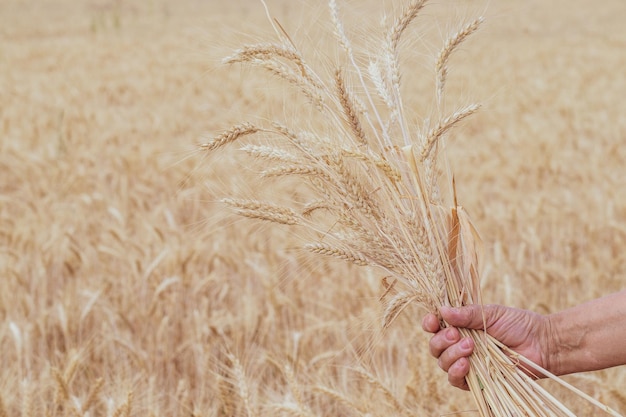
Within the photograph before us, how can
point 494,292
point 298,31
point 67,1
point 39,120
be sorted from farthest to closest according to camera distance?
point 67,1 < point 39,120 < point 494,292 < point 298,31

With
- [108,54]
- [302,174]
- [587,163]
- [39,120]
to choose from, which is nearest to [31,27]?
[108,54]

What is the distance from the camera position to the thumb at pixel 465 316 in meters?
1.20

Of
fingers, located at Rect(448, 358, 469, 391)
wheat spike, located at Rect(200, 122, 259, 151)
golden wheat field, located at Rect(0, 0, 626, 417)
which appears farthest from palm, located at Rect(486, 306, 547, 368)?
wheat spike, located at Rect(200, 122, 259, 151)

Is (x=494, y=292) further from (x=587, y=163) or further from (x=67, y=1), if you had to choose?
(x=67, y=1)

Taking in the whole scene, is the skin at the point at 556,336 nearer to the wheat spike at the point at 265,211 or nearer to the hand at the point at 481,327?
the hand at the point at 481,327

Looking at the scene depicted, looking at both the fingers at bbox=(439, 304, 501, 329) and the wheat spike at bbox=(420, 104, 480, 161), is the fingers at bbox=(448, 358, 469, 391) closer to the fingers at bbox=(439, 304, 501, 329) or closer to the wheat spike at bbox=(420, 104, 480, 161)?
the fingers at bbox=(439, 304, 501, 329)

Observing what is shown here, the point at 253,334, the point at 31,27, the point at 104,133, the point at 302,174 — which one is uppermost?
the point at 31,27

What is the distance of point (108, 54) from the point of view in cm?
1252

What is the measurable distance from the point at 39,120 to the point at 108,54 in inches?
263

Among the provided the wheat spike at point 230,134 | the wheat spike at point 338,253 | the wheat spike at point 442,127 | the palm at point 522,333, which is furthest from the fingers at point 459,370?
the wheat spike at point 230,134

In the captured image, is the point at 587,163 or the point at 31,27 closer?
the point at 587,163

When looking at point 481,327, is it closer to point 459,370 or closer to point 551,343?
point 459,370

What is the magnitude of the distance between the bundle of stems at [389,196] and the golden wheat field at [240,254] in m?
0.09

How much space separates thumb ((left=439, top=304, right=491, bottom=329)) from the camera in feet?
3.92
